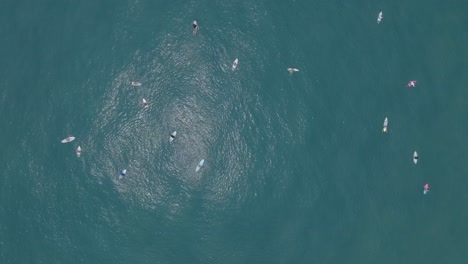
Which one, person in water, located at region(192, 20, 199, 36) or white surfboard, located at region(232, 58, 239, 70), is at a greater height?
person in water, located at region(192, 20, 199, 36)

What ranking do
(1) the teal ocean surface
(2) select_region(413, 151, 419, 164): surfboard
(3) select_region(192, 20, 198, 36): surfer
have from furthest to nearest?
1. (3) select_region(192, 20, 198, 36): surfer
2. (2) select_region(413, 151, 419, 164): surfboard
3. (1) the teal ocean surface

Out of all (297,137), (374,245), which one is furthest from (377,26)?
(374,245)

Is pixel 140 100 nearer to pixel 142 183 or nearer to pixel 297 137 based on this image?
pixel 142 183

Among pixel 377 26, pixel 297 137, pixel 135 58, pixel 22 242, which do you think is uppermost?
pixel 377 26

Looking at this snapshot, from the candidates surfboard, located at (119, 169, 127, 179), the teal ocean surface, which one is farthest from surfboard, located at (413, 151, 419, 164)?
surfboard, located at (119, 169, 127, 179)

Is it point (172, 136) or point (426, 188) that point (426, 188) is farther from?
point (172, 136)

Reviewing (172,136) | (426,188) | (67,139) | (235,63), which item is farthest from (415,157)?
(67,139)

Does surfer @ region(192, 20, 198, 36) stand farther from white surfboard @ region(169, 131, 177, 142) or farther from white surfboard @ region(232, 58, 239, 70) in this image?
white surfboard @ region(169, 131, 177, 142)

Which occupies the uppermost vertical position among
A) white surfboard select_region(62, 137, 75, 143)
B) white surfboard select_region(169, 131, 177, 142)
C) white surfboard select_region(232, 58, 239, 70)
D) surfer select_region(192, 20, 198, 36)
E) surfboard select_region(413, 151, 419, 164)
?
surfer select_region(192, 20, 198, 36)
